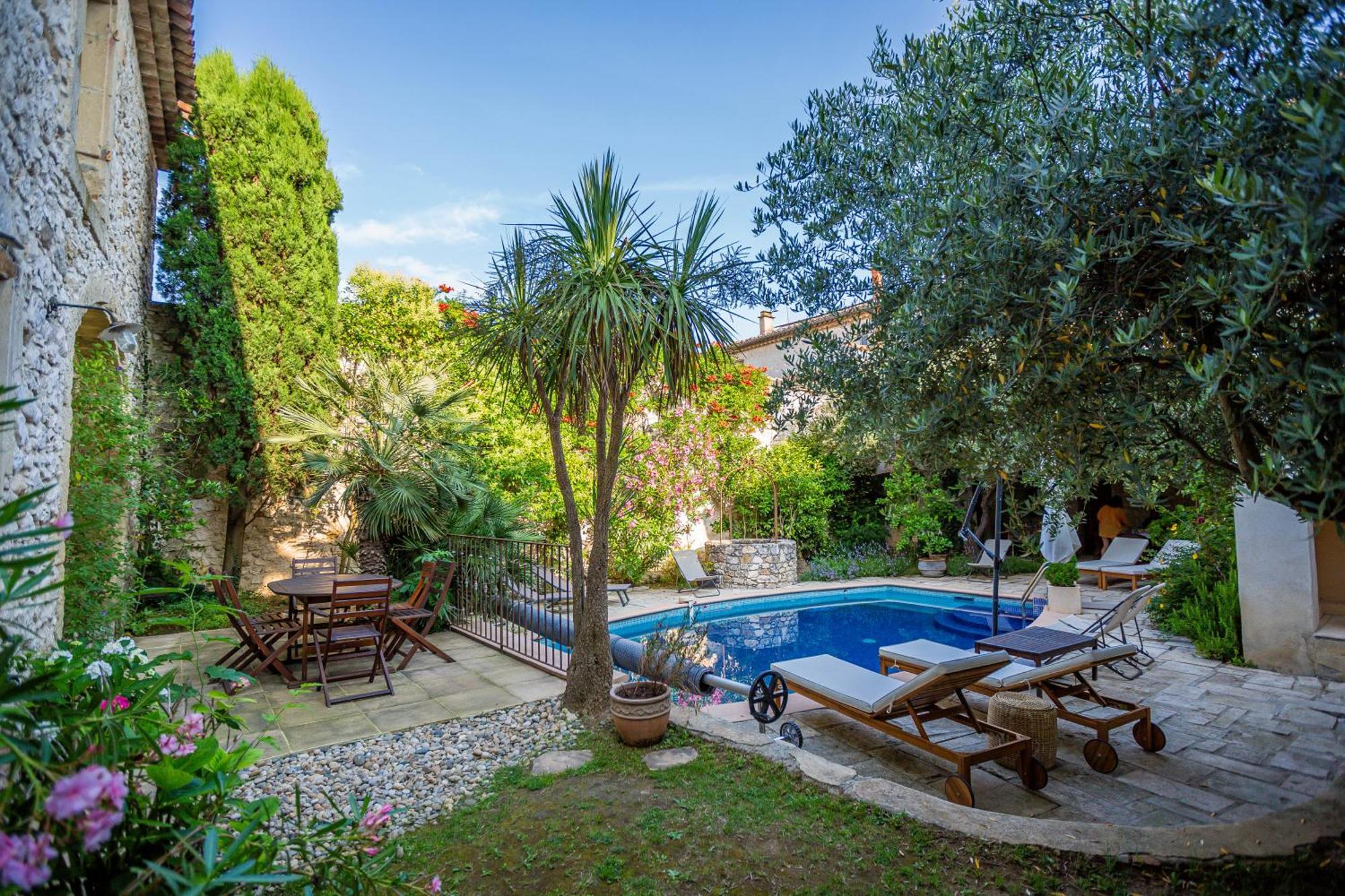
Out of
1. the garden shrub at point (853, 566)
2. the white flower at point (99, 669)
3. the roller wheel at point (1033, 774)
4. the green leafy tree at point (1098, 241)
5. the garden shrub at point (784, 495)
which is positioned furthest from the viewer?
the garden shrub at point (784, 495)

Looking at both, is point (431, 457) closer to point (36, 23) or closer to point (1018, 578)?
point (36, 23)

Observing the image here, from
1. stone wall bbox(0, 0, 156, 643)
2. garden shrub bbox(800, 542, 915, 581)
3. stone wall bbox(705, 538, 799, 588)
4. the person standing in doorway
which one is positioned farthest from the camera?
the person standing in doorway

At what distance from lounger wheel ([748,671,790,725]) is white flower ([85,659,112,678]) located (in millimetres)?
3847

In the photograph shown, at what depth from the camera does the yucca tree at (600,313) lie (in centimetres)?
443

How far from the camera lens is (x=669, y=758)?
4070 millimetres

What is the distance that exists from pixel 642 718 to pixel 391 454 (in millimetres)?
5530

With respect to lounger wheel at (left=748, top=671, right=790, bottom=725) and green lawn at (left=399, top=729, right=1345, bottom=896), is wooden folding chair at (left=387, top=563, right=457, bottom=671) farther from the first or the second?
lounger wheel at (left=748, top=671, right=790, bottom=725)

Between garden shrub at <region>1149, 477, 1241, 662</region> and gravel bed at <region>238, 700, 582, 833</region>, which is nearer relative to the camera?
gravel bed at <region>238, 700, 582, 833</region>

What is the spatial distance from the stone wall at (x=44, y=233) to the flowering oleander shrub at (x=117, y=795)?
1.04 metres

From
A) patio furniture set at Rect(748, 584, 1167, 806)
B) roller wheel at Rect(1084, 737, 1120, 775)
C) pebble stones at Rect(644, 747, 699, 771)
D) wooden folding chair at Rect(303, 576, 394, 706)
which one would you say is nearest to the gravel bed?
pebble stones at Rect(644, 747, 699, 771)

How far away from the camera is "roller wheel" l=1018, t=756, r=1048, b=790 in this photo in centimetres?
390

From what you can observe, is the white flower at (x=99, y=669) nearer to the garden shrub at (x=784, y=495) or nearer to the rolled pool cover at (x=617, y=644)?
the rolled pool cover at (x=617, y=644)

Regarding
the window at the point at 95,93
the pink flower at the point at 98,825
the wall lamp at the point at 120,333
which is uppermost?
the window at the point at 95,93

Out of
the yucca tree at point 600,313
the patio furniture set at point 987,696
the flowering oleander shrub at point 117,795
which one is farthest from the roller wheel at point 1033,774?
the flowering oleander shrub at point 117,795
